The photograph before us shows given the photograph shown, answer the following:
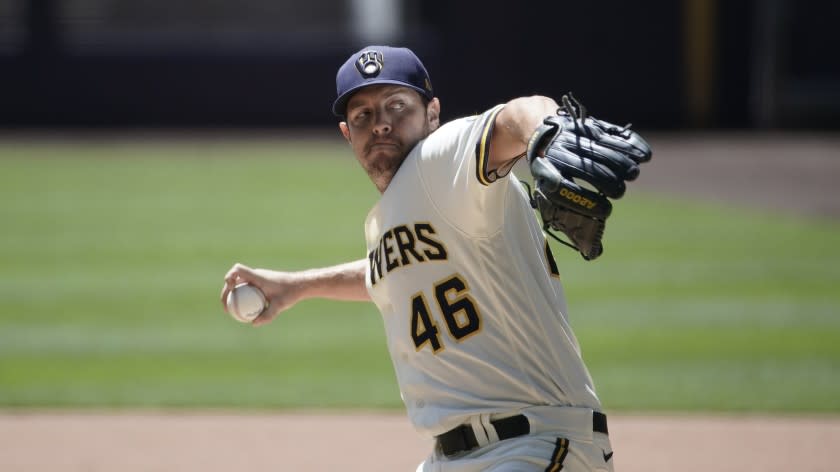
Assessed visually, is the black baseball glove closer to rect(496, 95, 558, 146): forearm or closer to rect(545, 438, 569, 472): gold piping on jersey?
rect(496, 95, 558, 146): forearm

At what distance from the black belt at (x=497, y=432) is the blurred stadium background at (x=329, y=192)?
11.8 ft

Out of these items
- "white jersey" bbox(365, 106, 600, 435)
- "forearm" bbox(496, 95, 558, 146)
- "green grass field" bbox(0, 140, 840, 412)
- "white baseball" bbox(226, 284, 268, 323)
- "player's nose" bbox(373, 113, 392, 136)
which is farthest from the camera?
"green grass field" bbox(0, 140, 840, 412)

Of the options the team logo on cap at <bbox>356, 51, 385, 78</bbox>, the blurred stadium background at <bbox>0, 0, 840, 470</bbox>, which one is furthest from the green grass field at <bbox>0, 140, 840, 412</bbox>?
the team logo on cap at <bbox>356, 51, 385, 78</bbox>

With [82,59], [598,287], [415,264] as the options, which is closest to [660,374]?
[598,287]

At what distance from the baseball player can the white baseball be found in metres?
0.65

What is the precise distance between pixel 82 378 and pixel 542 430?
16.1 ft

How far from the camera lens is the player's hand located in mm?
3840

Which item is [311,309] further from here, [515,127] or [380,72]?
[515,127]

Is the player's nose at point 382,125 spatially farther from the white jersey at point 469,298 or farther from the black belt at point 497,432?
the black belt at point 497,432

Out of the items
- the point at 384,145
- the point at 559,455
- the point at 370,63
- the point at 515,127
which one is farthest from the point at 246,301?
the point at 515,127

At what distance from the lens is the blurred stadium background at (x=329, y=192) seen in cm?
756

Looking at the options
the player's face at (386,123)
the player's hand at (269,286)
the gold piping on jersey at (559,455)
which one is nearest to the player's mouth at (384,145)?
the player's face at (386,123)

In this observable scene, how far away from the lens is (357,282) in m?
3.83

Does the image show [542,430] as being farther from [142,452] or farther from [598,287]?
[598,287]
